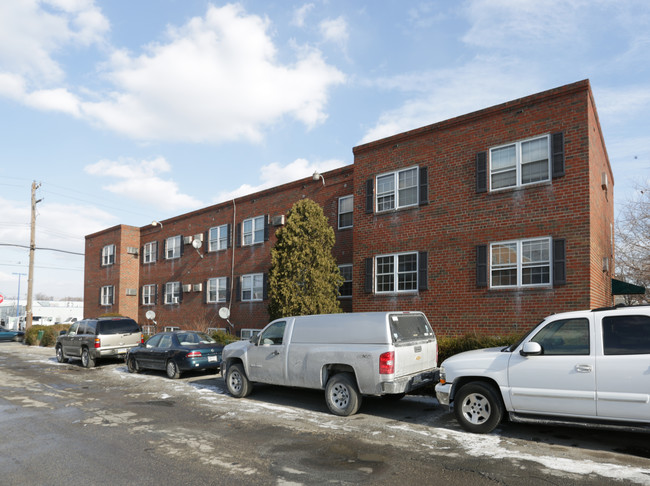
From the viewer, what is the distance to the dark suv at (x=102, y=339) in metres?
18.1

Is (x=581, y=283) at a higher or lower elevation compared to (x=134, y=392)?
higher

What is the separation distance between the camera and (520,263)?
13.7 meters

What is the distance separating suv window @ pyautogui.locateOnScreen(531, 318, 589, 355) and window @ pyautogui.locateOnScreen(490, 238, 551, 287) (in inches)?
250

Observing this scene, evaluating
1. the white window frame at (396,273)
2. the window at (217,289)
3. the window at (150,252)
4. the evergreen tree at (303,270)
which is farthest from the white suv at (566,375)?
the window at (150,252)

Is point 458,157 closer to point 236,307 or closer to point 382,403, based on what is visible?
point 382,403

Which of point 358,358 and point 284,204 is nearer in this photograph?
point 358,358

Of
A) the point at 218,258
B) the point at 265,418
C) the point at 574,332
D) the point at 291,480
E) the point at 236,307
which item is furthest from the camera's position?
the point at 218,258

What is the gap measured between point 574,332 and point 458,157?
9090mm

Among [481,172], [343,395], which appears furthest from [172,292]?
[343,395]

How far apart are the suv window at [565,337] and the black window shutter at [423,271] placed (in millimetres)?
8154

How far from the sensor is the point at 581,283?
1252 centimetres

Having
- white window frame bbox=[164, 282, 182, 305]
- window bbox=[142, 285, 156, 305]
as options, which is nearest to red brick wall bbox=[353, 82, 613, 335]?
white window frame bbox=[164, 282, 182, 305]

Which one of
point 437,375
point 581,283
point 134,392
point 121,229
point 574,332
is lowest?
point 134,392

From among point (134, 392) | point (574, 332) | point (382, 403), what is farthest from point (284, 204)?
point (574, 332)
